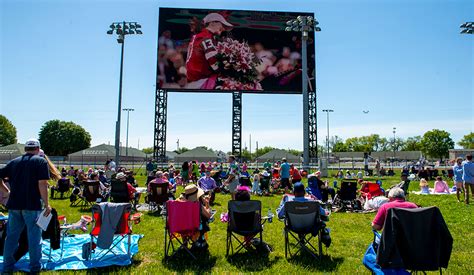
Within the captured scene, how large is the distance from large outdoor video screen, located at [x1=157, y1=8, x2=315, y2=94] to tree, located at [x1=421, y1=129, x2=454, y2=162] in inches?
2817

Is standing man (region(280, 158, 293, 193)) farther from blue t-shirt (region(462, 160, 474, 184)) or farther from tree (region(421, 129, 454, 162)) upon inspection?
tree (region(421, 129, 454, 162))

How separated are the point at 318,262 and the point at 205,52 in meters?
28.3

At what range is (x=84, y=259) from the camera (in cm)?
520

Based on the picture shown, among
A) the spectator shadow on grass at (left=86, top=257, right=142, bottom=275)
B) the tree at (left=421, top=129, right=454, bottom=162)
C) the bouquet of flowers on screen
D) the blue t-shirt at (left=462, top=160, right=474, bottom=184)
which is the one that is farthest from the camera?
the tree at (left=421, top=129, right=454, bottom=162)

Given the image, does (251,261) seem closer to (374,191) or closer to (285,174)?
(374,191)

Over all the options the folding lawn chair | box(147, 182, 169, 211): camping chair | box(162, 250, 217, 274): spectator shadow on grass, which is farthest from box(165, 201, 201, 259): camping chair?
the folding lawn chair

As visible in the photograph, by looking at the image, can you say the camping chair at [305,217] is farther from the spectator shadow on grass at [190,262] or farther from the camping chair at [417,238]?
the camping chair at [417,238]

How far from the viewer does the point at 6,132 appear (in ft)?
236

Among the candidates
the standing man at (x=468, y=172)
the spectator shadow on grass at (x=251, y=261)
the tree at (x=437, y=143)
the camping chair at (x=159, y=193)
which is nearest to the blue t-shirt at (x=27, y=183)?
the spectator shadow on grass at (x=251, y=261)

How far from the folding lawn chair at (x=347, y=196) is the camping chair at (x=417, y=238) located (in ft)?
20.7


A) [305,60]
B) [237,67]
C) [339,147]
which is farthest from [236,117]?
[339,147]

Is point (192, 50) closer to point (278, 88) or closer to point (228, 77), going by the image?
point (228, 77)

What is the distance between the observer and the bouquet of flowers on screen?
3158cm

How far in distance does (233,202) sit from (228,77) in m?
26.9
